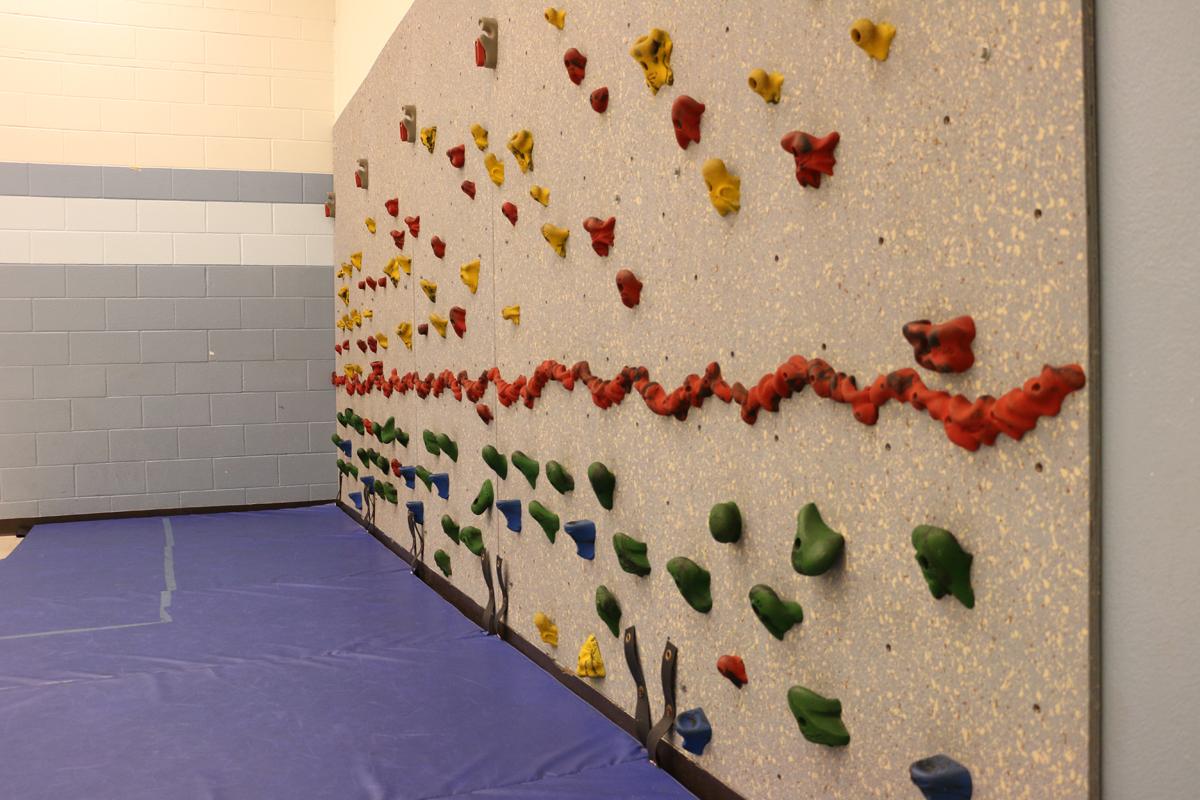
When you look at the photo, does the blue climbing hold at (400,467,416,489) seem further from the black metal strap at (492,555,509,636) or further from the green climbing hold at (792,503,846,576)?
the green climbing hold at (792,503,846,576)

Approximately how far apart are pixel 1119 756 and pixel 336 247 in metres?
4.97

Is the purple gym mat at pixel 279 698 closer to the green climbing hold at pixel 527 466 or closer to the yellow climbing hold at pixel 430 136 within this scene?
the green climbing hold at pixel 527 466

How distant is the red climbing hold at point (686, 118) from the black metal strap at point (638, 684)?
37.3 inches

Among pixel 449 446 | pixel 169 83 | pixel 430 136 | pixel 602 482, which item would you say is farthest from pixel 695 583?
pixel 169 83

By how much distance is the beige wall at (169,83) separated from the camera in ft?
16.4

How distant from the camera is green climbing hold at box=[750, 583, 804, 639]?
4.96 feet

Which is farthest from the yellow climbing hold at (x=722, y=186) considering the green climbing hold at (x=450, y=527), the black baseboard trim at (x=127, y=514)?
the black baseboard trim at (x=127, y=514)

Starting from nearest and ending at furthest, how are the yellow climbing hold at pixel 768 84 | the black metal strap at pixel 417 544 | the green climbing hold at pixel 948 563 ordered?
the green climbing hold at pixel 948 563, the yellow climbing hold at pixel 768 84, the black metal strap at pixel 417 544

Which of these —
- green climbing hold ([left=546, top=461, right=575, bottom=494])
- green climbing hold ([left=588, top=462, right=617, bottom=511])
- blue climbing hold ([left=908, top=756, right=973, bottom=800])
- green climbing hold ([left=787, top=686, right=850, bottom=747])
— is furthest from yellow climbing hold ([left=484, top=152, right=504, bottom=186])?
blue climbing hold ([left=908, top=756, right=973, bottom=800])

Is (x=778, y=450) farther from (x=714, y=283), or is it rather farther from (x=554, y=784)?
(x=554, y=784)

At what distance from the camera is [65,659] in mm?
2701

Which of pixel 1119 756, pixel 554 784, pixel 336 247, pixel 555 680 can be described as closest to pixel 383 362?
pixel 336 247

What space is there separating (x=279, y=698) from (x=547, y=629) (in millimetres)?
632

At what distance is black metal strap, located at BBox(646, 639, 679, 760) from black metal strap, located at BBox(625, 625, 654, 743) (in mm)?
50
